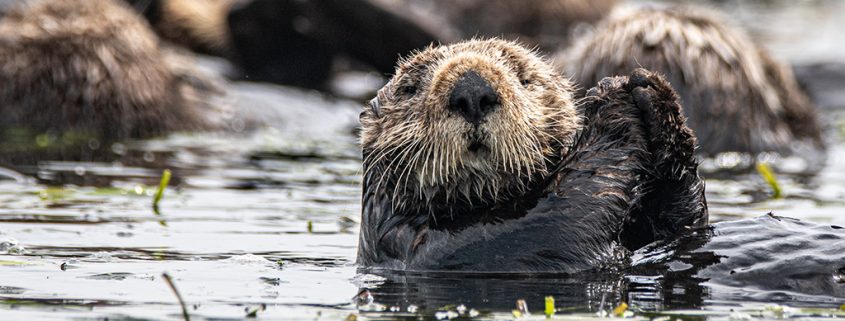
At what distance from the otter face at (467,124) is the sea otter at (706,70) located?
352cm

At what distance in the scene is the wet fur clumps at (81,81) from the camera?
1014 centimetres

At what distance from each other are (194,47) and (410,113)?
10077 mm

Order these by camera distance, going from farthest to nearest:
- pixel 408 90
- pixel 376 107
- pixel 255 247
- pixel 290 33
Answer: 1. pixel 290 33
2. pixel 255 247
3. pixel 376 107
4. pixel 408 90

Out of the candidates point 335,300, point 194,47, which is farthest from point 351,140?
point 335,300

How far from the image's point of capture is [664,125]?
4820 mm

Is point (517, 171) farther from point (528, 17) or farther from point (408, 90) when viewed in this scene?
point (528, 17)

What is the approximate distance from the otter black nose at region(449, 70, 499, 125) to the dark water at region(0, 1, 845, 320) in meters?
0.59

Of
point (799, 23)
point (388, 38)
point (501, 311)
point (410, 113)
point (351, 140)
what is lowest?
point (501, 311)

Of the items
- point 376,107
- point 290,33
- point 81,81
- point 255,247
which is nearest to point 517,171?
point 376,107

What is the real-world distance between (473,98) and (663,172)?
860 millimetres

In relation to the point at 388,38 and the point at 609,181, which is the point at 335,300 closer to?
the point at 609,181

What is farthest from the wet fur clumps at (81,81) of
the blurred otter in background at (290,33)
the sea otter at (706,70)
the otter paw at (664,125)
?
the otter paw at (664,125)

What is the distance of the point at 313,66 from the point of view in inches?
560

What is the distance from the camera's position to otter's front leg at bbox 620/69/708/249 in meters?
4.83
